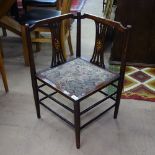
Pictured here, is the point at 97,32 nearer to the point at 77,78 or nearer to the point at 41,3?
the point at 77,78

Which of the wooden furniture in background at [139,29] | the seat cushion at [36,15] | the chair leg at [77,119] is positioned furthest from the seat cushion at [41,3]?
the chair leg at [77,119]

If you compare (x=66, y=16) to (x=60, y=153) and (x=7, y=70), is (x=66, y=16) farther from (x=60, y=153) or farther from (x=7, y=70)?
(x=7, y=70)

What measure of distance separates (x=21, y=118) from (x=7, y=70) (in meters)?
0.77

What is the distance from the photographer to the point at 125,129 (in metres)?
1.68

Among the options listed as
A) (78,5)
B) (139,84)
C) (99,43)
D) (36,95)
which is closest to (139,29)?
(139,84)

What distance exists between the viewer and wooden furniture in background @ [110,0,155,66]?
2.09 m

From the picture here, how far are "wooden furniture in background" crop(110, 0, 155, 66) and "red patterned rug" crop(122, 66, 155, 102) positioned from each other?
124mm

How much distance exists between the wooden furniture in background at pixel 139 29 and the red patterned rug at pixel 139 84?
12 centimetres

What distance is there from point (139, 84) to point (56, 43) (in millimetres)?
987

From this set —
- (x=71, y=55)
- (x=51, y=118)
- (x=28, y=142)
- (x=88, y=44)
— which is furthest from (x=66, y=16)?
(x=88, y=44)

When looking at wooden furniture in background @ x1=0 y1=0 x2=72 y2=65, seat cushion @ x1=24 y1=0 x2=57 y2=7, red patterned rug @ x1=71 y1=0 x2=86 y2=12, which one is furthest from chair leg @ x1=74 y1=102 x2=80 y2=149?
red patterned rug @ x1=71 y1=0 x2=86 y2=12

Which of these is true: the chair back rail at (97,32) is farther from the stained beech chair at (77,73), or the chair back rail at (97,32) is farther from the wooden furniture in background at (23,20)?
the wooden furniture in background at (23,20)

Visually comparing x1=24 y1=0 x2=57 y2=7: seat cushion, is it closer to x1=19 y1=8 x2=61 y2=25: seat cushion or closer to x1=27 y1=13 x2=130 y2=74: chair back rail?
x1=19 y1=8 x2=61 y2=25: seat cushion

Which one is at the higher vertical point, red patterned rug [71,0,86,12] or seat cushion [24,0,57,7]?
seat cushion [24,0,57,7]
